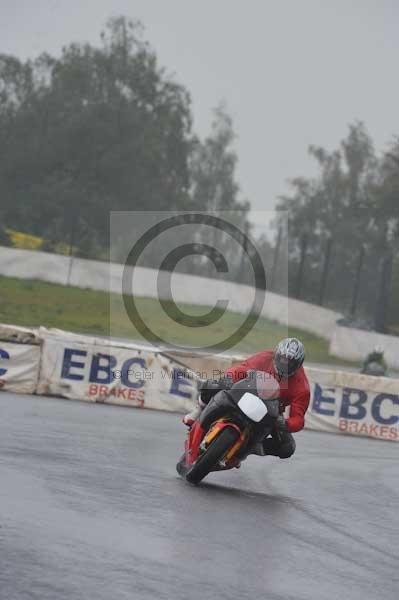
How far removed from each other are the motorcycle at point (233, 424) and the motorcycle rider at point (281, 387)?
0.58ft

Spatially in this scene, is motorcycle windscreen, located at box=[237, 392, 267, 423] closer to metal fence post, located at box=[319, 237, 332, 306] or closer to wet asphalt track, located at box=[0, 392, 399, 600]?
wet asphalt track, located at box=[0, 392, 399, 600]

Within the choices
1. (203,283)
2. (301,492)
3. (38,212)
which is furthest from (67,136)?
(301,492)

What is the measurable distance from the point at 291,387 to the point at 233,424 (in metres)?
1.12

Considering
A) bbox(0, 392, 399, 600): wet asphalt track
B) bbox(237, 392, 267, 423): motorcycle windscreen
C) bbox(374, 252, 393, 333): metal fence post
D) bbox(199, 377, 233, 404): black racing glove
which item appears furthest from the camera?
bbox(374, 252, 393, 333): metal fence post

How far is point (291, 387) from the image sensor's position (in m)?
11.5

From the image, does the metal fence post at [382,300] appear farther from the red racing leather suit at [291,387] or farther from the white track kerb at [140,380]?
the red racing leather suit at [291,387]

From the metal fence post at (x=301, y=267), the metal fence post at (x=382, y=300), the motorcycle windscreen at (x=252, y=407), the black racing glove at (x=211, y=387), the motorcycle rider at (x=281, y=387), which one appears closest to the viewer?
the motorcycle windscreen at (x=252, y=407)

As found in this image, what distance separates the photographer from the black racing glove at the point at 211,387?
36.1ft

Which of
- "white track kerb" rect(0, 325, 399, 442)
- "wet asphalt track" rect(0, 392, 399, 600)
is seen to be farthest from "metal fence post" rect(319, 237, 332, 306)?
"wet asphalt track" rect(0, 392, 399, 600)

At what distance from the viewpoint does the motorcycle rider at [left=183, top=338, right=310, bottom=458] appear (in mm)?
11117

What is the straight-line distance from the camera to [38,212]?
77.3m

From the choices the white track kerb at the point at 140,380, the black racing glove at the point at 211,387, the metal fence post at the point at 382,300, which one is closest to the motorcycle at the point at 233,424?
the black racing glove at the point at 211,387

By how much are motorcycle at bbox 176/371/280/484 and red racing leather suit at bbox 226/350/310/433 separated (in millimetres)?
359

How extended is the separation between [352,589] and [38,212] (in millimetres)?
71666
